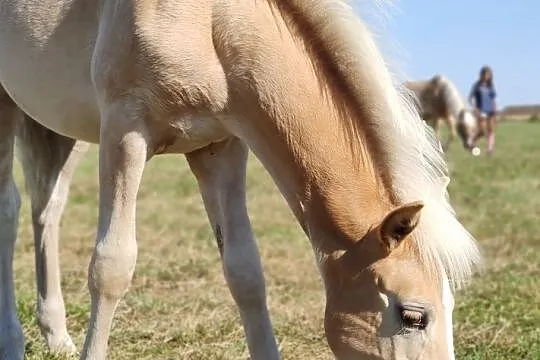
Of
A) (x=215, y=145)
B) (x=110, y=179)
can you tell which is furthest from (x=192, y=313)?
(x=110, y=179)

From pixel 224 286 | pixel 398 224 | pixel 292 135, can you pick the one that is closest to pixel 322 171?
pixel 292 135

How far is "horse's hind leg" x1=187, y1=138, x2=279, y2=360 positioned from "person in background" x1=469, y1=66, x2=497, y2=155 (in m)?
16.4

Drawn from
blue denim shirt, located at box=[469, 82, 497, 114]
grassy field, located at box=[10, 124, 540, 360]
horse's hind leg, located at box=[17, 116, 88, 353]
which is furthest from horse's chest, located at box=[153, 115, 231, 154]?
blue denim shirt, located at box=[469, 82, 497, 114]

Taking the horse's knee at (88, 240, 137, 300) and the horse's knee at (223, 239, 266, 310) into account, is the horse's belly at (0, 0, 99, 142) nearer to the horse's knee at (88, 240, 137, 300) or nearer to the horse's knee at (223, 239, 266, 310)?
the horse's knee at (88, 240, 137, 300)

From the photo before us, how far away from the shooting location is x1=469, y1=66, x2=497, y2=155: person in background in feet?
63.6

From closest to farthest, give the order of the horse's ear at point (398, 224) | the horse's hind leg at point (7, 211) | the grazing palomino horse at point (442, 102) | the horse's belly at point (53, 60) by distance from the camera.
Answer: the horse's ear at point (398, 224), the horse's belly at point (53, 60), the horse's hind leg at point (7, 211), the grazing palomino horse at point (442, 102)

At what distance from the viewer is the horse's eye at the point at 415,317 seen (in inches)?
99.7

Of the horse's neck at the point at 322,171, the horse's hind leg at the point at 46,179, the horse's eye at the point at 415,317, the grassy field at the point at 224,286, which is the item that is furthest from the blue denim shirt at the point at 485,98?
the horse's eye at the point at 415,317

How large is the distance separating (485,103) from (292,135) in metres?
17.5

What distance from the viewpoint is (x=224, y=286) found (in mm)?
5609

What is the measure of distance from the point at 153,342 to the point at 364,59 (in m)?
2.04

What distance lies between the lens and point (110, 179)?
10.00ft

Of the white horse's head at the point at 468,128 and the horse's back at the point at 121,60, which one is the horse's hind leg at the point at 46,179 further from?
the white horse's head at the point at 468,128

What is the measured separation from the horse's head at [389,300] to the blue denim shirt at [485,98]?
17.5m
